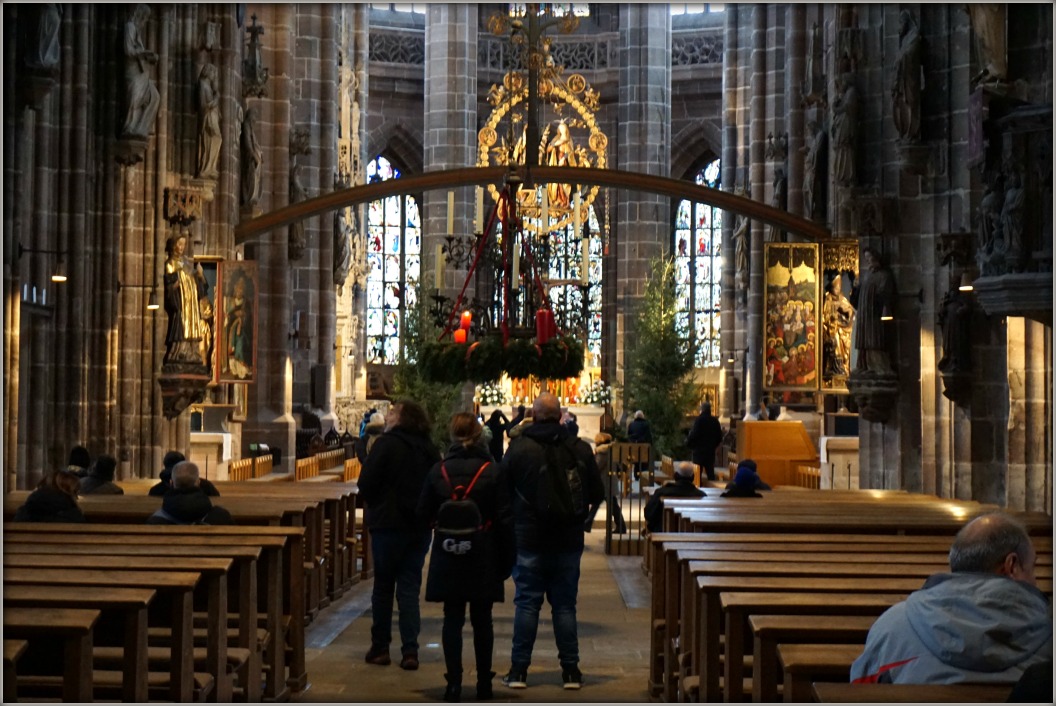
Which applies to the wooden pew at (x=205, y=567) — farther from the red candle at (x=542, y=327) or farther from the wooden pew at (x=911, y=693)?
the red candle at (x=542, y=327)

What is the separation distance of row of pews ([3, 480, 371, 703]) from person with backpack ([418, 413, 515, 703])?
A: 0.90m

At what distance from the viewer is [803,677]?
5906mm

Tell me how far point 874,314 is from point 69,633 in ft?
45.8

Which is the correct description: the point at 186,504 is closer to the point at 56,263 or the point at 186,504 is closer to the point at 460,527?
the point at 460,527

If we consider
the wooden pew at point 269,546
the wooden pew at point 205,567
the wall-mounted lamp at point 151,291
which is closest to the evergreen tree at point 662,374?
the wall-mounted lamp at point 151,291

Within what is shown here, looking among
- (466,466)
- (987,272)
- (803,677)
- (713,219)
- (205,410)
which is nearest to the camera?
(803,677)

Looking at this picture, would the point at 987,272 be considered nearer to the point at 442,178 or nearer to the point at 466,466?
Result: the point at 466,466

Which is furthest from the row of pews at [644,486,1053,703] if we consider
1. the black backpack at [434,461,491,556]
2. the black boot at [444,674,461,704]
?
the black boot at [444,674,461,704]

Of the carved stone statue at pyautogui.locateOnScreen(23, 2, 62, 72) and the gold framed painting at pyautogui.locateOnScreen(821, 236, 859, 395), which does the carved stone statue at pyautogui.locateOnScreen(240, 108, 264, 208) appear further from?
the carved stone statue at pyautogui.locateOnScreen(23, 2, 62, 72)

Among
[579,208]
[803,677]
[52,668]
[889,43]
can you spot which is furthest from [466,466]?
→ [579,208]

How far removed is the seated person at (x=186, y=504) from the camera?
10.1m

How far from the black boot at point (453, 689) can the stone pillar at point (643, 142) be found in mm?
29383

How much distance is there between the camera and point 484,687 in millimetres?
9320

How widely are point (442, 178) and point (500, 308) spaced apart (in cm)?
641
